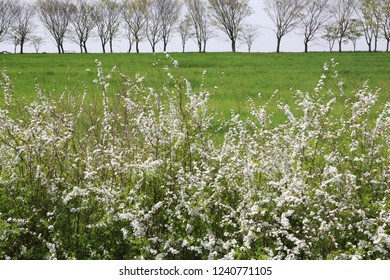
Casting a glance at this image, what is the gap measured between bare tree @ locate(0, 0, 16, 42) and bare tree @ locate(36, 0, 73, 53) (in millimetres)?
4655

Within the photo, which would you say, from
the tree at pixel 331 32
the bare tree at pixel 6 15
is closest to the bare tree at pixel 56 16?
the bare tree at pixel 6 15

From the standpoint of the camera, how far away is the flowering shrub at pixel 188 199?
4.45m

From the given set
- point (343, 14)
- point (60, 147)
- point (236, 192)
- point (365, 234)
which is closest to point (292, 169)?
point (236, 192)

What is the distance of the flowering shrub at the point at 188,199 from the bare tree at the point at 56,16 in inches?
2884

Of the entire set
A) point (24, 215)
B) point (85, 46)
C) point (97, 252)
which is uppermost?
point (85, 46)

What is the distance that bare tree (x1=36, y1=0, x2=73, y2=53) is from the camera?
72.6 meters

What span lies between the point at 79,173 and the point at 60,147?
19.7 inches

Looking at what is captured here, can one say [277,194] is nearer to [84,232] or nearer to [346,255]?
[346,255]

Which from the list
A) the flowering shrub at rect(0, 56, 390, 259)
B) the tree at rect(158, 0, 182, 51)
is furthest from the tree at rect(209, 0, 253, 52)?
the flowering shrub at rect(0, 56, 390, 259)

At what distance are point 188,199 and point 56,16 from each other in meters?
75.8

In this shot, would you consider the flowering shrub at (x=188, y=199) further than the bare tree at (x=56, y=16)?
No

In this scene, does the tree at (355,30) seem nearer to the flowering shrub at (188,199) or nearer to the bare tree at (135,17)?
the bare tree at (135,17)

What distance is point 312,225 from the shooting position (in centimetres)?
439

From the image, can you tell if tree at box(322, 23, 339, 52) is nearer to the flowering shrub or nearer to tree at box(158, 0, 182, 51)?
tree at box(158, 0, 182, 51)
